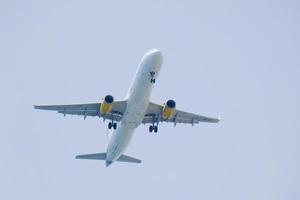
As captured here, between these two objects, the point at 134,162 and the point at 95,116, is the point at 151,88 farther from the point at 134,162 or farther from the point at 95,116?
the point at 134,162

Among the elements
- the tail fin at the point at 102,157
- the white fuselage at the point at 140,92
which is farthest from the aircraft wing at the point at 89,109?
the tail fin at the point at 102,157

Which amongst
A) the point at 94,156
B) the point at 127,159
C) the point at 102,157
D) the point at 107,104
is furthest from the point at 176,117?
the point at 94,156

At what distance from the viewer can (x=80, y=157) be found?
231ft

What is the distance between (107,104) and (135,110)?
2.50m

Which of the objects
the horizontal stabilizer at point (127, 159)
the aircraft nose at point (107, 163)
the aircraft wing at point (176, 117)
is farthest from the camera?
the horizontal stabilizer at point (127, 159)

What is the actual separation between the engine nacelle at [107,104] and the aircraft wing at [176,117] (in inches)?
146

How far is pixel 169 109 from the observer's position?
63.6m

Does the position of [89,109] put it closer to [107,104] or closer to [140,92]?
[107,104]

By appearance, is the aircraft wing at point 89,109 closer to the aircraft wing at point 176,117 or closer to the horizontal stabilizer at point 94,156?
the aircraft wing at point 176,117

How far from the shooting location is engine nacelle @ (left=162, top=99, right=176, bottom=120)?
63469 mm

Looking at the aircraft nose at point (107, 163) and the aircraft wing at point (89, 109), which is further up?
the aircraft wing at point (89, 109)

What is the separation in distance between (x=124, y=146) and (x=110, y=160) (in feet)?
10.6

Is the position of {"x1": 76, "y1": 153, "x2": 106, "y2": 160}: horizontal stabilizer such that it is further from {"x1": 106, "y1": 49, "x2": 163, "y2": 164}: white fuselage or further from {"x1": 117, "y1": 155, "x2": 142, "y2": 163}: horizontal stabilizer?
{"x1": 106, "y1": 49, "x2": 163, "y2": 164}: white fuselage

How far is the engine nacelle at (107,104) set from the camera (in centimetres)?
6206
